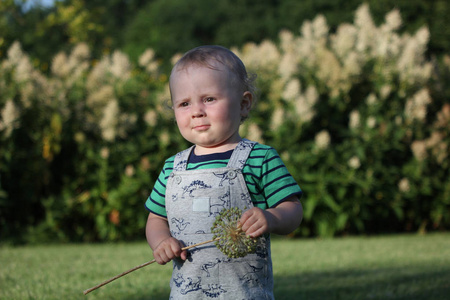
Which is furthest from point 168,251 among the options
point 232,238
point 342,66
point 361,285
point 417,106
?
point 342,66

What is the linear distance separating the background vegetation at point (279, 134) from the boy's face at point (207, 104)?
3.81 m

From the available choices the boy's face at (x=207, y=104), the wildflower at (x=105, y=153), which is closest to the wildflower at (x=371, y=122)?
the wildflower at (x=105, y=153)

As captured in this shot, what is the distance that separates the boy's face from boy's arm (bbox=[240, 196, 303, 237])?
1.17 ft

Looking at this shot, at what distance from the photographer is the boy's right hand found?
2.05 metres

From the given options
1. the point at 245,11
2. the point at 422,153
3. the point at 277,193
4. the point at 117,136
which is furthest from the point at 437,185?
the point at 245,11

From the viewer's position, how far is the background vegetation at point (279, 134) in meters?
6.16

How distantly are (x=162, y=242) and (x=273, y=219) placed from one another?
0.45 m

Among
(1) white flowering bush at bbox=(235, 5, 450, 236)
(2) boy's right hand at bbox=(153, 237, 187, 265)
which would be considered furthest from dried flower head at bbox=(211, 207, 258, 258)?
(1) white flowering bush at bbox=(235, 5, 450, 236)

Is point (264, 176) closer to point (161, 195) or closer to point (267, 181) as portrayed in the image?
point (267, 181)

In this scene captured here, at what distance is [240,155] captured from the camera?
2166 millimetres

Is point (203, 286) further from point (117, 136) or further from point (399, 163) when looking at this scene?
point (399, 163)

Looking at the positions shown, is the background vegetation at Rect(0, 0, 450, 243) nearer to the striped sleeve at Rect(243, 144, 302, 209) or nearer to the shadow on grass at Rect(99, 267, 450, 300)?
the shadow on grass at Rect(99, 267, 450, 300)

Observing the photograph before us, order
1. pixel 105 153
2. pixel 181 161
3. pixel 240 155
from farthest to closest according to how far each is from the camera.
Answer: pixel 105 153 → pixel 181 161 → pixel 240 155

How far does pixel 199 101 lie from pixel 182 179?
32 centimetres
